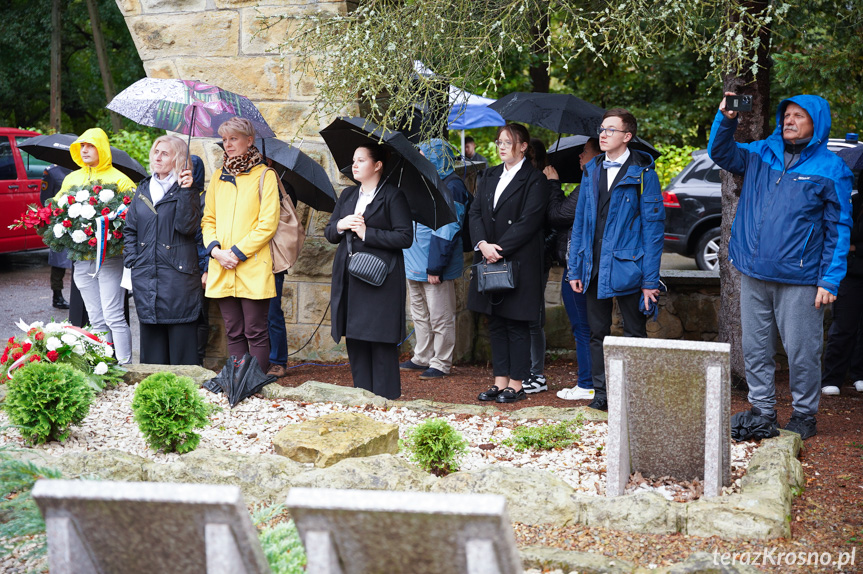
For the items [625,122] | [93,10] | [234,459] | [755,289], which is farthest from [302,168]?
[93,10]

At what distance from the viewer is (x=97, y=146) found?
6.40 meters

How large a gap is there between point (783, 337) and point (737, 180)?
146 cm

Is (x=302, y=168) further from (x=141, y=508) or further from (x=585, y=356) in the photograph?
(x=141, y=508)

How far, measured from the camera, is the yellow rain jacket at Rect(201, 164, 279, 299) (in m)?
5.74

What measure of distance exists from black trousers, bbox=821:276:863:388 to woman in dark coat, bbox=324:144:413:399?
122 inches

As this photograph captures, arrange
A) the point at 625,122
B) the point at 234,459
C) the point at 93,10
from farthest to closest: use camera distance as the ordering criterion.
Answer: the point at 93,10 → the point at 625,122 → the point at 234,459

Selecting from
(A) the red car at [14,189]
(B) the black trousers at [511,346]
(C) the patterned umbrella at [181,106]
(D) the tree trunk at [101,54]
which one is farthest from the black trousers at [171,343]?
(D) the tree trunk at [101,54]

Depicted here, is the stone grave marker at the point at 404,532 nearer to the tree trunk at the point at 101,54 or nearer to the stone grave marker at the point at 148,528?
the stone grave marker at the point at 148,528

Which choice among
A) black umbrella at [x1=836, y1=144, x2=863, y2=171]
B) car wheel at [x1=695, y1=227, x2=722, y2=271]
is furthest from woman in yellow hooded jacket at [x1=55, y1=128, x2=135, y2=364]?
car wheel at [x1=695, y1=227, x2=722, y2=271]

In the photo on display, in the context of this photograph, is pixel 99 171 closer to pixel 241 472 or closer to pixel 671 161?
pixel 241 472

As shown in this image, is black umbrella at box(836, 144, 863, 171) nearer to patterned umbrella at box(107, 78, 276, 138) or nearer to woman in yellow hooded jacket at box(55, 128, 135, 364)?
patterned umbrella at box(107, 78, 276, 138)

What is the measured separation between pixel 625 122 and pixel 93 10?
56.6 ft

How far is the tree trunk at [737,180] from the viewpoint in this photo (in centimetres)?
568

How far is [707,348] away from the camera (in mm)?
3625
